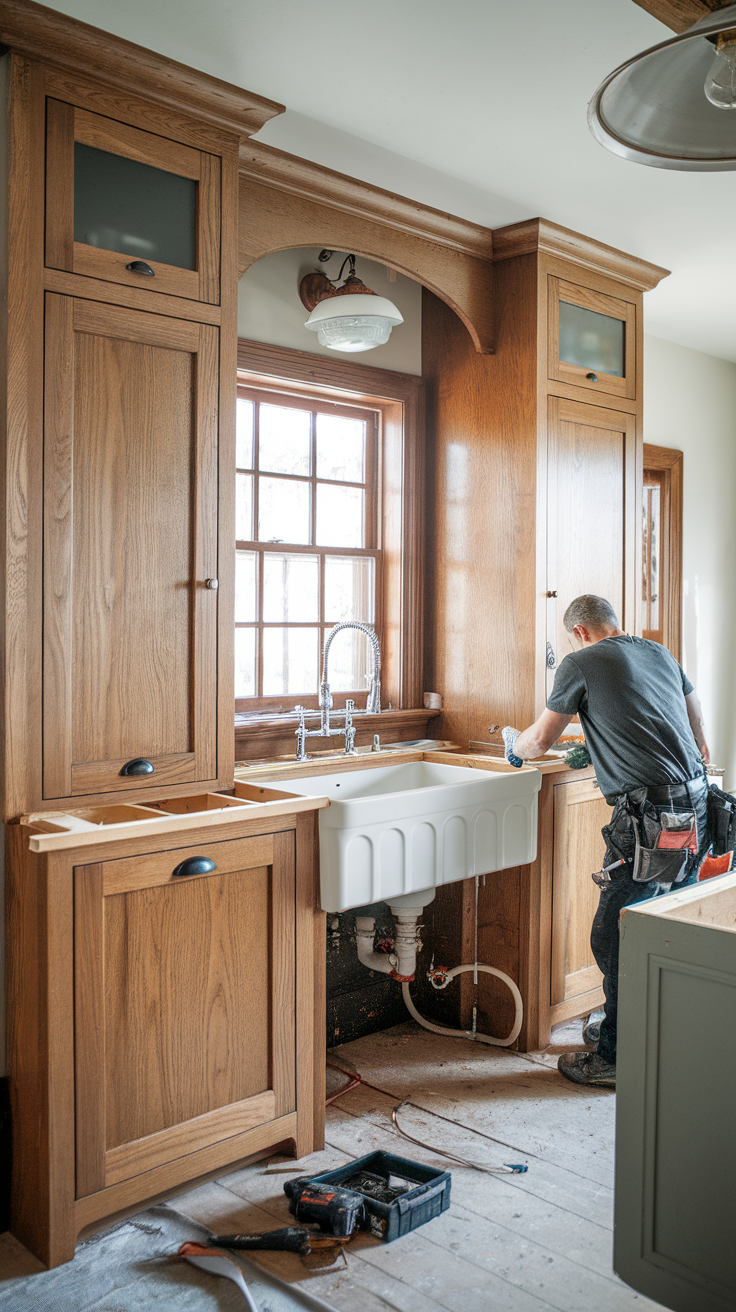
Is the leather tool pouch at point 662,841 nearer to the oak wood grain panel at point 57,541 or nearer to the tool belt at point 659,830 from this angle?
the tool belt at point 659,830

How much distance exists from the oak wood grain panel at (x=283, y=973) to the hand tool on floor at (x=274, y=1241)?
0.37 metres

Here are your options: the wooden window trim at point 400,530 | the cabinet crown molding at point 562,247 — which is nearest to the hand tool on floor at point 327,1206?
the wooden window trim at point 400,530

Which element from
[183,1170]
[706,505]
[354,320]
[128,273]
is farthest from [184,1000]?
[706,505]

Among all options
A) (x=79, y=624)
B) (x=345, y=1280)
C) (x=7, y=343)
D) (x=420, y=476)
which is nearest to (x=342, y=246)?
(x=420, y=476)

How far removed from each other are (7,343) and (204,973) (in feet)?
5.09

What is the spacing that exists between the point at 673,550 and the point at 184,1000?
3.75m

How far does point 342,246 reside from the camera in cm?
308

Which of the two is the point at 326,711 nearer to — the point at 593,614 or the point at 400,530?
the point at 400,530

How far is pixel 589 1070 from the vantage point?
10.2 ft

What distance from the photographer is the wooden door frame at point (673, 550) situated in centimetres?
512

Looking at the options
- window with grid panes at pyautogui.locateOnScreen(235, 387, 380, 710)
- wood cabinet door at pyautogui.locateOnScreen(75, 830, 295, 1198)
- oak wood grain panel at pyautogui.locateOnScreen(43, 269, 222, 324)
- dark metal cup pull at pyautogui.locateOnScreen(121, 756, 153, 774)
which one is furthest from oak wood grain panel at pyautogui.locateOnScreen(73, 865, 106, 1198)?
oak wood grain panel at pyautogui.locateOnScreen(43, 269, 222, 324)

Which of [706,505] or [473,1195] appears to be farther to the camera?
[706,505]

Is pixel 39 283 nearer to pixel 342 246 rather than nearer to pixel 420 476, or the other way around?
pixel 342 246

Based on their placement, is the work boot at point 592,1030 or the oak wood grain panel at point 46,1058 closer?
the oak wood grain panel at point 46,1058
